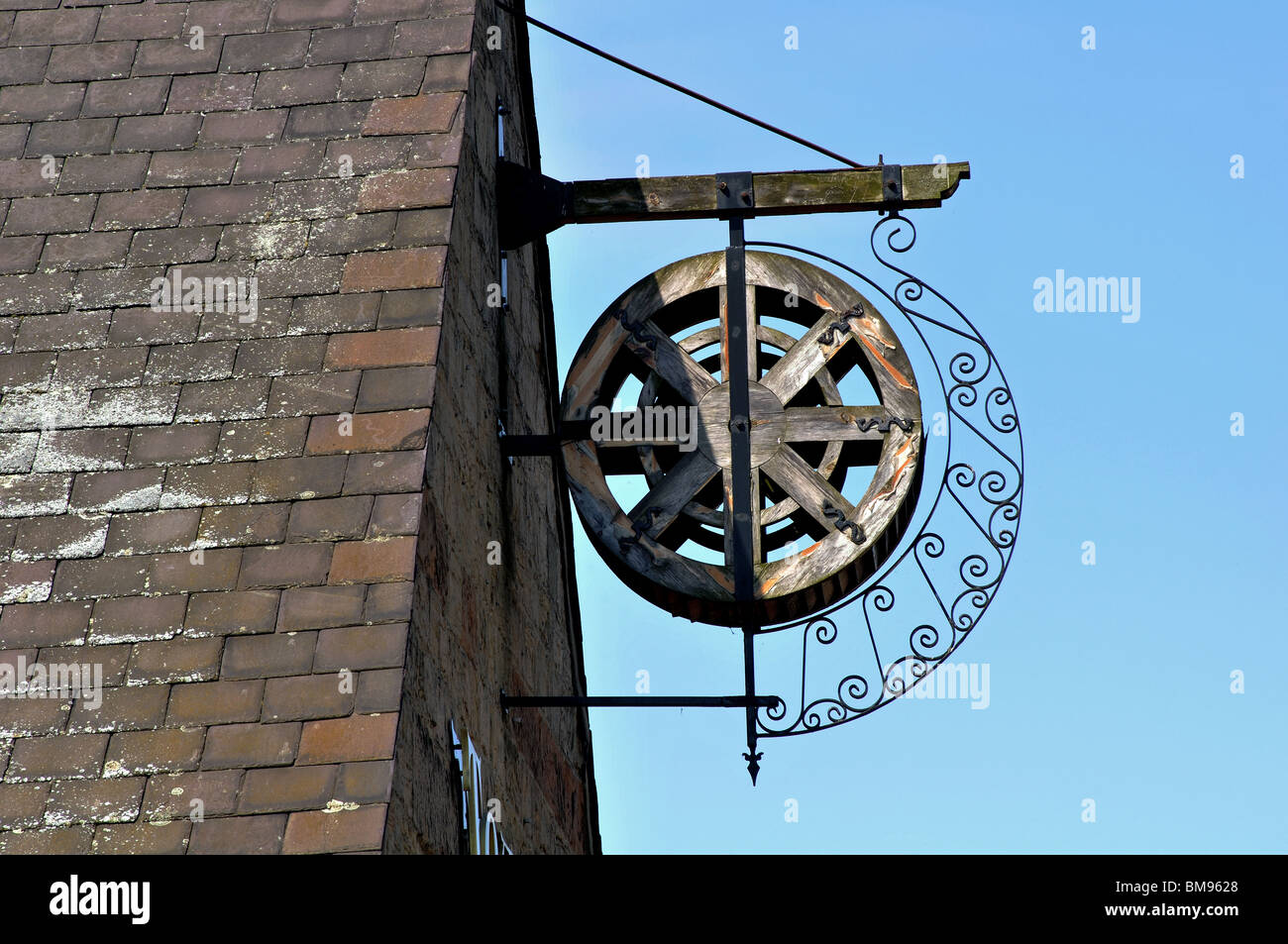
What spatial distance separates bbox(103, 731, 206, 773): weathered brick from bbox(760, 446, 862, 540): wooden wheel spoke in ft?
10.5

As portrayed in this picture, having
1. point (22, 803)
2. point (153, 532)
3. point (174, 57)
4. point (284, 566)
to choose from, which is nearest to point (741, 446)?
point (284, 566)

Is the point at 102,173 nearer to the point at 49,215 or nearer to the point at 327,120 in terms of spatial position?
the point at 49,215

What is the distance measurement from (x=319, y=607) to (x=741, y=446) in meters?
2.60

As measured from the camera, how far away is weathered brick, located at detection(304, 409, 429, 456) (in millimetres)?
6852

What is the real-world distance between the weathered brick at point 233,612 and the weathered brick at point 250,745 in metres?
0.38

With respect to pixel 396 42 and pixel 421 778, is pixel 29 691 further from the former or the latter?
pixel 396 42

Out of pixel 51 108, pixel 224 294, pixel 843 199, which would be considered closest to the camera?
pixel 224 294

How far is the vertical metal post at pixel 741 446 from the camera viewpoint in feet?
26.5

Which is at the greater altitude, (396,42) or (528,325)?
(396,42)

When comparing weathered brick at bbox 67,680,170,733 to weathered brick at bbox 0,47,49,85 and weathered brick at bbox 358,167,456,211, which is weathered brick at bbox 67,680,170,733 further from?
weathered brick at bbox 0,47,49,85
